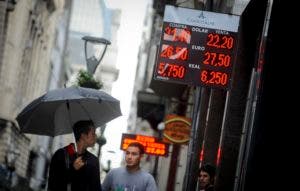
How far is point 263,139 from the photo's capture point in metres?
8.35

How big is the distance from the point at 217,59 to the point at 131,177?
14.6 feet

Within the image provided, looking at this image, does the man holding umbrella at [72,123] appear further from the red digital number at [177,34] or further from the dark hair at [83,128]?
the red digital number at [177,34]

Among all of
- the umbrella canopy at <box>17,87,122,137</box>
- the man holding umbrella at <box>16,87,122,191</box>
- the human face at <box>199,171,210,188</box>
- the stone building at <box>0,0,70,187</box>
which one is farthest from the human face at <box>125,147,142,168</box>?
the stone building at <box>0,0,70,187</box>

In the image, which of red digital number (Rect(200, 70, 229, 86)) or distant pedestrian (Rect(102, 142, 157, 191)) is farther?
red digital number (Rect(200, 70, 229, 86))

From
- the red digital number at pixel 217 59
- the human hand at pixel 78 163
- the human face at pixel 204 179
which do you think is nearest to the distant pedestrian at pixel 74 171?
the human hand at pixel 78 163

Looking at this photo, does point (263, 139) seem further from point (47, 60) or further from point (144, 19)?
point (144, 19)

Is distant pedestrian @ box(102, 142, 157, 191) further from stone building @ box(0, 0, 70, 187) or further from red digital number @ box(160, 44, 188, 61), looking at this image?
stone building @ box(0, 0, 70, 187)

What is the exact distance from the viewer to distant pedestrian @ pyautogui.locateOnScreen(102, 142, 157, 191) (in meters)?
8.08

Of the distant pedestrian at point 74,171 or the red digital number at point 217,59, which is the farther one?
the red digital number at point 217,59

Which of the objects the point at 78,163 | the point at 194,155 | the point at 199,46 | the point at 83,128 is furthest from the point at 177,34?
the point at 78,163

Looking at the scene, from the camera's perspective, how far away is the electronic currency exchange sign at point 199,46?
1202 centimetres

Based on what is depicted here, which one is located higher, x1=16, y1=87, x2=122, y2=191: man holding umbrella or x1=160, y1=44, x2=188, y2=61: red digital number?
x1=160, y1=44, x2=188, y2=61: red digital number

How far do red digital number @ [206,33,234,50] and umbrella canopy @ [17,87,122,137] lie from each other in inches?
105

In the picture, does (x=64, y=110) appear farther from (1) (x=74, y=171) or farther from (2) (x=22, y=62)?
(2) (x=22, y=62)
